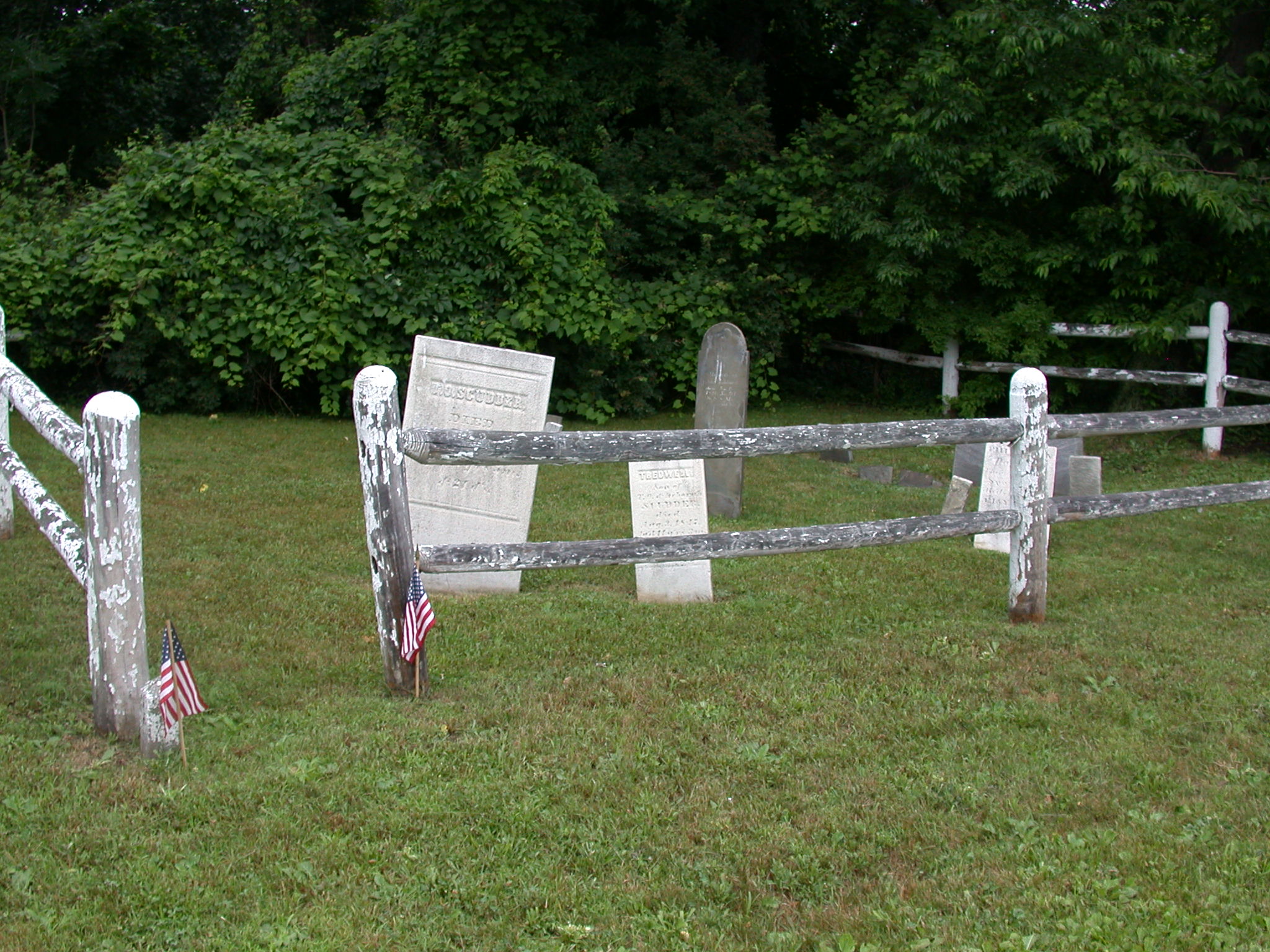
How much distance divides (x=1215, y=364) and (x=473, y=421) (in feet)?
29.6

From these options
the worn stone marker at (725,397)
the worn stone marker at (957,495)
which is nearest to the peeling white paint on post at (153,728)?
the worn stone marker at (725,397)

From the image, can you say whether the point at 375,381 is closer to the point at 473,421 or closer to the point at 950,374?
the point at 473,421

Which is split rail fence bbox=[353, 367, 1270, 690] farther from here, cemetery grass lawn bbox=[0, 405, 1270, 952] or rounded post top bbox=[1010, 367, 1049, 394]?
cemetery grass lawn bbox=[0, 405, 1270, 952]

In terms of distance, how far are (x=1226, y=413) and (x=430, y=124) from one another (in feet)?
31.9

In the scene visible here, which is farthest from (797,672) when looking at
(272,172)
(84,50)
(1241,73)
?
(84,50)

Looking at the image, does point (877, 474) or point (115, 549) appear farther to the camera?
point (877, 474)

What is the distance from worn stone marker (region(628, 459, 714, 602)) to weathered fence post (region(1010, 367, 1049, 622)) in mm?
1749

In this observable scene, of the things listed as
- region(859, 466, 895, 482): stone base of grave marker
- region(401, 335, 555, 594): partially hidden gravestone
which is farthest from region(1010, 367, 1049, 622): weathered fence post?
region(859, 466, 895, 482): stone base of grave marker

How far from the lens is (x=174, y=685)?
149 inches

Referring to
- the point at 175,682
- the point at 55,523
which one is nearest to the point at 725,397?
the point at 55,523

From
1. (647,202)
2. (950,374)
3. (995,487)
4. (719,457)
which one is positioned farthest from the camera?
(950,374)

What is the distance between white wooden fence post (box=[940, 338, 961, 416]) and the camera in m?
14.5

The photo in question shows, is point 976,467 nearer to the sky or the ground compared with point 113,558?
nearer to the ground

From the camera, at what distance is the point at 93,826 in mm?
3439
